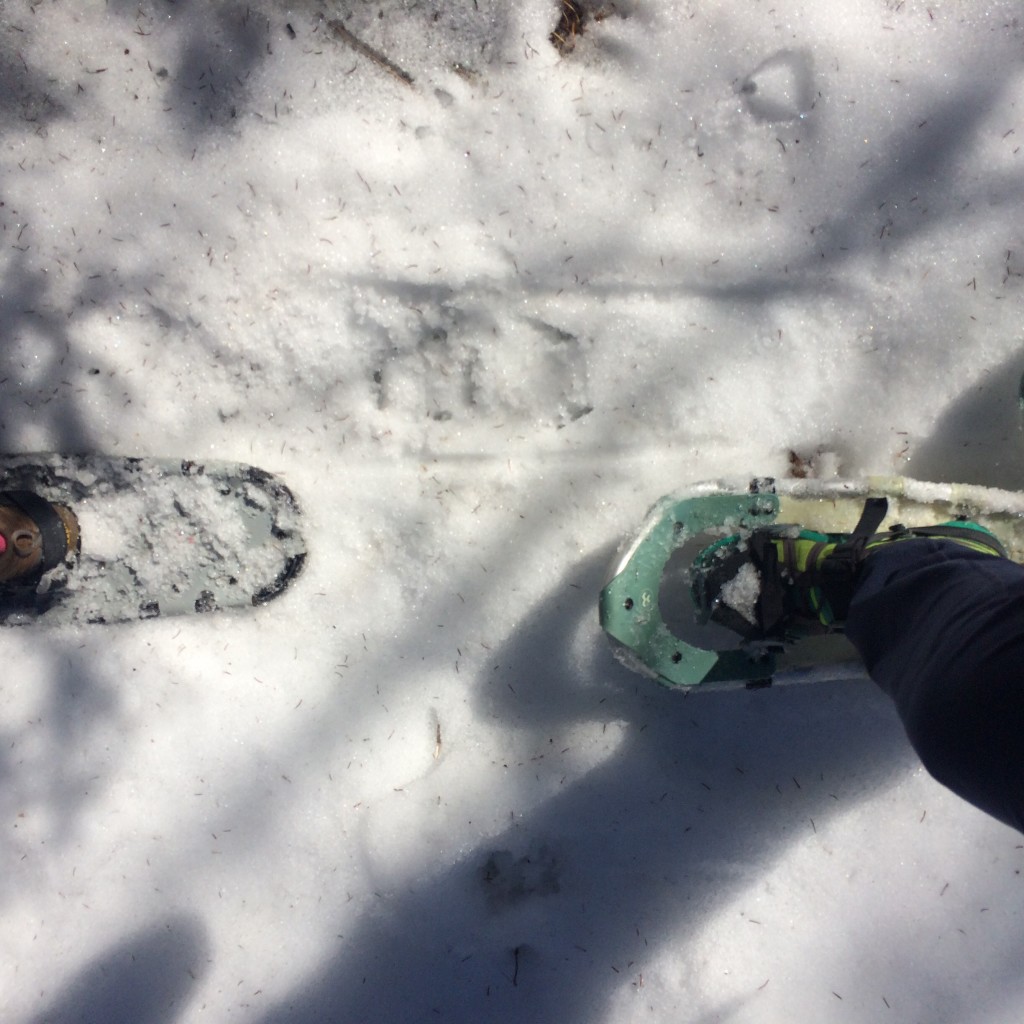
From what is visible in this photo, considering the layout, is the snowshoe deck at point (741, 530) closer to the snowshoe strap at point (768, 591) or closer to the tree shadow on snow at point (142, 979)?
the snowshoe strap at point (768, 591)

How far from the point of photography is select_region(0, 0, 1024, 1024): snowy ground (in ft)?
7.42

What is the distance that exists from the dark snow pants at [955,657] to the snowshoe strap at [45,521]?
2.29 metres

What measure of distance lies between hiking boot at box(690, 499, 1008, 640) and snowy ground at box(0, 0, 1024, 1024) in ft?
1.01

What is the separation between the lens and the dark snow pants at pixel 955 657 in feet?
4.36

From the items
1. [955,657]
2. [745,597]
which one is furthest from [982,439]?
[955,657]

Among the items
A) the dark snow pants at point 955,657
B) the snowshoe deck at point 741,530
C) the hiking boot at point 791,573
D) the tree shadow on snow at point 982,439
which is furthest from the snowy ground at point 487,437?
the dark snow pants at point 955,657

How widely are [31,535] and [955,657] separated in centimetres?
240

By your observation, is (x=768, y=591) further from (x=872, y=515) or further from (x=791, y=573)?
(x=872, y=515)

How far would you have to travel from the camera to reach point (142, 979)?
2.46m

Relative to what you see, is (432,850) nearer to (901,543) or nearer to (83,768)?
(83,768)

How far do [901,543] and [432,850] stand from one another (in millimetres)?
1703

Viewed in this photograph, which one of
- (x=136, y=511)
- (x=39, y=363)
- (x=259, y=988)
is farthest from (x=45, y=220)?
(x=259, y=988)

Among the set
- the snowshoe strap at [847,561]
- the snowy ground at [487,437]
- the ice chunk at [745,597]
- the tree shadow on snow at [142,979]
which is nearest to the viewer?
the snowshoe strap at [847,561]

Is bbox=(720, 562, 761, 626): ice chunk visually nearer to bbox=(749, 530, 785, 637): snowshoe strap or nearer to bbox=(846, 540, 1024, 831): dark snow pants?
bbox=(749, 530, 785, 637): snowshoe strap
